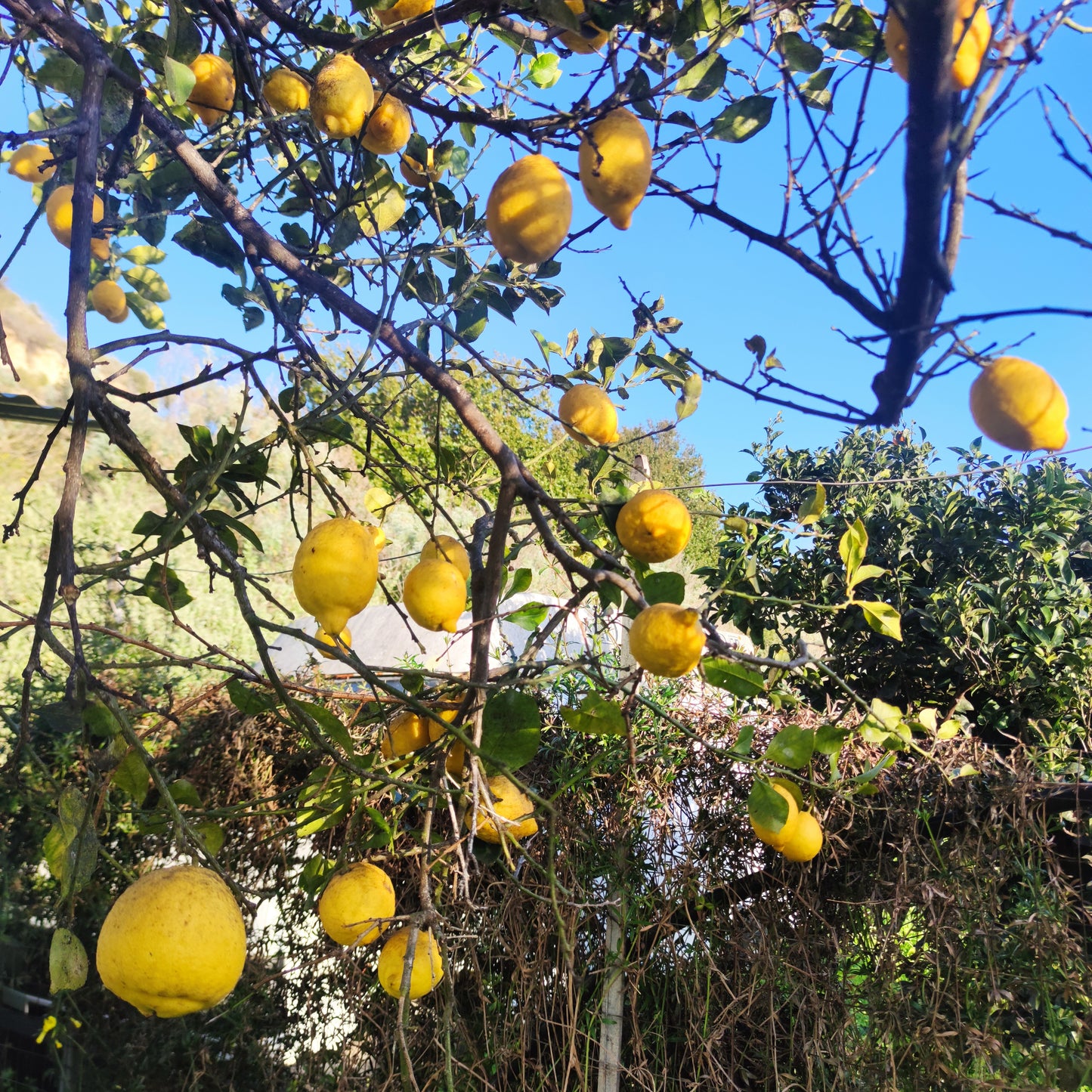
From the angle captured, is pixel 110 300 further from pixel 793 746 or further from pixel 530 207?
pixel 793 746

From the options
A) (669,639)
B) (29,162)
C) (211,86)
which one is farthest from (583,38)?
(29,162)

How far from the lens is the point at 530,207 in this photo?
0.67 m

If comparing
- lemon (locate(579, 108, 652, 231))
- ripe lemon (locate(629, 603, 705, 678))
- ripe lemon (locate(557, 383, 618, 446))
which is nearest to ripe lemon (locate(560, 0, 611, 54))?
lemon (locate(579, 108, 652, 231))

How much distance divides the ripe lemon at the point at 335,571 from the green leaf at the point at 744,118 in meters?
0.48

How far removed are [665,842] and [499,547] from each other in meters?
0.69

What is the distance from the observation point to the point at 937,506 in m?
1.63

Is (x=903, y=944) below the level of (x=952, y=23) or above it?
below

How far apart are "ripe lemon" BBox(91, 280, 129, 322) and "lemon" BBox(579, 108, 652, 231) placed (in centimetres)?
111

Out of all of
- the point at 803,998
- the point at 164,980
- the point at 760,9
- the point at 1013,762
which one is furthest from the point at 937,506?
the point at 164,980

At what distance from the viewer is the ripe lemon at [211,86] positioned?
1.00 metres

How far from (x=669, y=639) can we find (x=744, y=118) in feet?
1.53

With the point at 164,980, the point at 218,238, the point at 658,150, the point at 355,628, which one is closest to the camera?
the point at 164,980

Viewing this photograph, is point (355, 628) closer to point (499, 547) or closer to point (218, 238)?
point (218, 238)

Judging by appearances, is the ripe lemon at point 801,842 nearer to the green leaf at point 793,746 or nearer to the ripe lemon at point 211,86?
the green leaf at point 793,746
